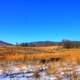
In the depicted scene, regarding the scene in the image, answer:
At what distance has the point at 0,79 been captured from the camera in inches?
417

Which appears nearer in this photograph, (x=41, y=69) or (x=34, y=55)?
(x=41, y=69)

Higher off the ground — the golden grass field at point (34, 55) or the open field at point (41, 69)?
→ the golden grass field at point (34, 55)

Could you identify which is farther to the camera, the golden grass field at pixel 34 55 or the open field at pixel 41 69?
the golden grass field at pixel 34 55

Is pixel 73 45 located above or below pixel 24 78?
above

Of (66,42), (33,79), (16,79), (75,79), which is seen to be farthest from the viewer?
(66,42)

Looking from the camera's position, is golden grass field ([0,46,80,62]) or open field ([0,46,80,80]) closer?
open field ([0,46,80,80])

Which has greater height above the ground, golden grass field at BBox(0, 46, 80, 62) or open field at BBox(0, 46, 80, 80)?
golden grass field at BBox(0, 46, 80, 62)

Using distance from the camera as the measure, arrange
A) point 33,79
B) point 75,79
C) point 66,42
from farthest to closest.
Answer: point 66,42 < point 33,79 < point 75,79

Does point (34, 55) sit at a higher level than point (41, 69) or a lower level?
higher

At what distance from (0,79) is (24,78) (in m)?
0.88

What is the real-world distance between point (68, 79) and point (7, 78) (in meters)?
2.69

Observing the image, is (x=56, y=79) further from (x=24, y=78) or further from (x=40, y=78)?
(x=24, y=78)

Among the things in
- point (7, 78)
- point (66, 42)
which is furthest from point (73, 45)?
point (7, 78)

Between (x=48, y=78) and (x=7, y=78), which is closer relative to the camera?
(x=48, y=78)
